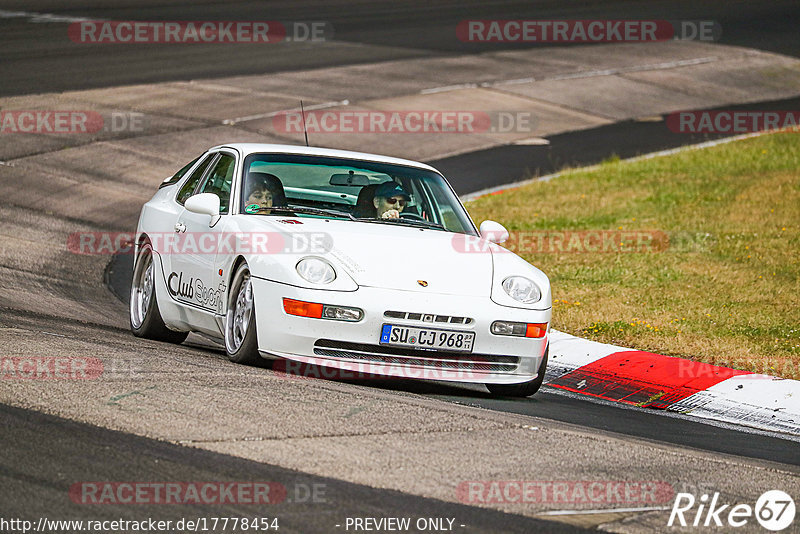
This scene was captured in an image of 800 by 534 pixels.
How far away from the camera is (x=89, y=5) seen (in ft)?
108

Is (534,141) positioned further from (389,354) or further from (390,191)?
(389,354)

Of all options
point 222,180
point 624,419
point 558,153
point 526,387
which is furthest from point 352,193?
point 558,153

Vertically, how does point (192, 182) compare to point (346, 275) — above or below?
above

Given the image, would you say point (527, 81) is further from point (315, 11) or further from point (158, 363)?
point (158, 363)

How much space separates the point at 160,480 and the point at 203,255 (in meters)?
3.46

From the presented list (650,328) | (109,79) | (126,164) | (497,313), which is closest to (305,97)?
(109,79)

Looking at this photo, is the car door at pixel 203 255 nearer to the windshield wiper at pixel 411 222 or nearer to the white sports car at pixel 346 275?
the white sports car at pixel 346 275

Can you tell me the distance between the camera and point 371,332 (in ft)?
23.4

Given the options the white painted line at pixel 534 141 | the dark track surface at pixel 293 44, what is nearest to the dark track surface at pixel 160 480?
the white painted line at pixel 534 141

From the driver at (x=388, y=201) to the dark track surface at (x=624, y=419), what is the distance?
113cm

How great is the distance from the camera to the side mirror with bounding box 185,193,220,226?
26.4ft

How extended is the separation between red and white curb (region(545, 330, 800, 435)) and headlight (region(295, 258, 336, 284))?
221 centimetres

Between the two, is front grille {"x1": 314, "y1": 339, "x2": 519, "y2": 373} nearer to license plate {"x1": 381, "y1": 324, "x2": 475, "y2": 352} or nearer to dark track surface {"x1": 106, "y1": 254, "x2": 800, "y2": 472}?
license plate {"x1": 381, "y1": 324, "x2": 475, "y2": 352}

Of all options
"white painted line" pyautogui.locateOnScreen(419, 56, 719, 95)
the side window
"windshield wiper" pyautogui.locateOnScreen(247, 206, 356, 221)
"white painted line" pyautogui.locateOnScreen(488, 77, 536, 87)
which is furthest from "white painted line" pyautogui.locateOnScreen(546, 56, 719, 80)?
"windshield wiper" pyautogui.locateOnScreen(247, 206, 356, 221)
